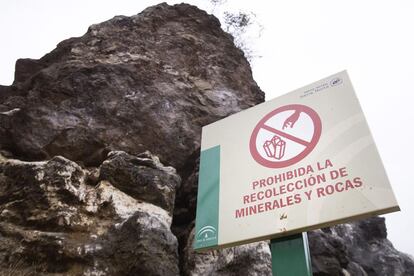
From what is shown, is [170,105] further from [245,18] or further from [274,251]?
[245,18]

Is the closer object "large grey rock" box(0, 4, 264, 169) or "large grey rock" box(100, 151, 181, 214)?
"large grey rock" box(100, 151, 181, 214)

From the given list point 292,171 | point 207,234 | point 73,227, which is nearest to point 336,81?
point 292,171

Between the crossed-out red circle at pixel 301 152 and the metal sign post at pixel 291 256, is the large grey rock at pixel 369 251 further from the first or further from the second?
the metal sign post at pixel 291 256

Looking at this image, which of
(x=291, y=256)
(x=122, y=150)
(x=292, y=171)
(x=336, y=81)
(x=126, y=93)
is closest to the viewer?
(x=291, y=256)

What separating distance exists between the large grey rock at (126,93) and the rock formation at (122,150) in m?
0.03

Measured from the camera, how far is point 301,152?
147 inches

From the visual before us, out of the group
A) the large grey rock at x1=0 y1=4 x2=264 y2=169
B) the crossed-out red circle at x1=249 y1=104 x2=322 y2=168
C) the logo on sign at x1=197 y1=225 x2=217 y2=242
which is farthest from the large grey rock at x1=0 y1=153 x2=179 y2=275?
the crossed-out red circle at x1=249 y1=104 x2=322 y2=168

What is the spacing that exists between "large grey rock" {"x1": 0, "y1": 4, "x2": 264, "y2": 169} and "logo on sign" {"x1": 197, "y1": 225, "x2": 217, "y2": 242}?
12.3 feet

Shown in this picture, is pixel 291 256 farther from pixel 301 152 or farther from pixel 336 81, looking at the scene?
pixel 336 81

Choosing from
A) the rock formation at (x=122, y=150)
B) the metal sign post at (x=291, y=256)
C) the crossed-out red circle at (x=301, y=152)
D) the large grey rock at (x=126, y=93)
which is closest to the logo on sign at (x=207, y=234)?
the metal sign post at (x=291, y=256)

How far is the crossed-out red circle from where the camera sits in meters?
3.72

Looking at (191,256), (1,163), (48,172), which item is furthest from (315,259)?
(1,163)

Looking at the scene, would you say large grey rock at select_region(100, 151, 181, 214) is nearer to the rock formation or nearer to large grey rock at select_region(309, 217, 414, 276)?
the rock formation

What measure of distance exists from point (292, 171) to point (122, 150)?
4.36 metres
